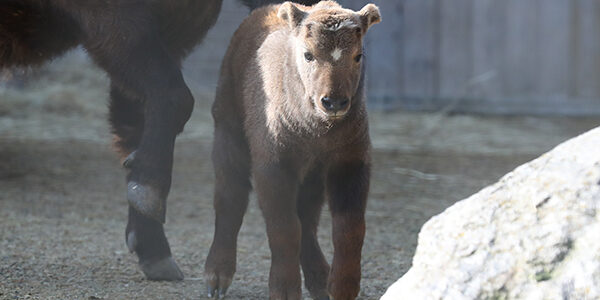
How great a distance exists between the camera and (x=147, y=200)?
141 inches

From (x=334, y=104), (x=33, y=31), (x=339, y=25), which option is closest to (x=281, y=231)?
(x=334, y=104)

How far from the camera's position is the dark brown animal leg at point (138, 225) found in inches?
155

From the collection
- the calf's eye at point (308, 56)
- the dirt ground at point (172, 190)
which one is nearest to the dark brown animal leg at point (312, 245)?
the dirt ground at point (172, 190)

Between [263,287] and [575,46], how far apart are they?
6700 mm

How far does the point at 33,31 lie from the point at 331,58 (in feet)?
5.21

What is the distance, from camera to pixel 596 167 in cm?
246

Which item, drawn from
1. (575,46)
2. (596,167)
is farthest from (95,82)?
(596,167)

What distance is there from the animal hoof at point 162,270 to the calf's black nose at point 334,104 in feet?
4.63

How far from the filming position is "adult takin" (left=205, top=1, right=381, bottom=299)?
3023 millimetres

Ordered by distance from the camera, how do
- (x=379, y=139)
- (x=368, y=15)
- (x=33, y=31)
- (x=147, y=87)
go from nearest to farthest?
(x=368, y=15), (x=147, y=87), (x=33, y=31), (x=379, y=139)

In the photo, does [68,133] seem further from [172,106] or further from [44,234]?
[172,106]

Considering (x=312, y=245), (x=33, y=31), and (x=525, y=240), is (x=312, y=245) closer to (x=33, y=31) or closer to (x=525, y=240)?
(x=525, y=240)

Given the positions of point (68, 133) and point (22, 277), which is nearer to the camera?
point (22, 277)

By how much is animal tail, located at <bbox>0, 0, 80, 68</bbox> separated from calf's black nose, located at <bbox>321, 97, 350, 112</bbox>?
4.78 ft
